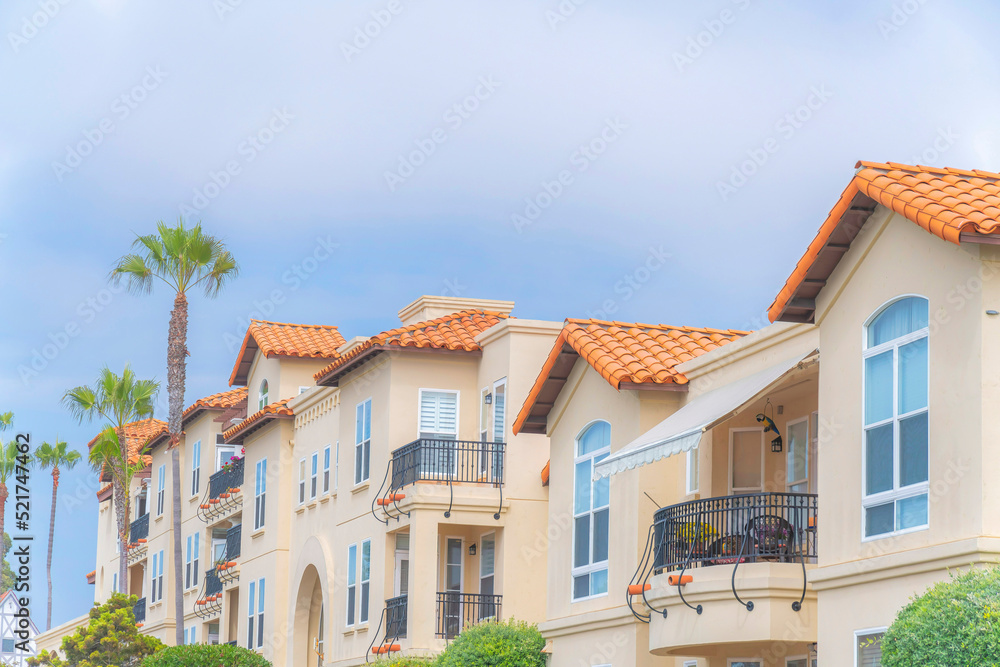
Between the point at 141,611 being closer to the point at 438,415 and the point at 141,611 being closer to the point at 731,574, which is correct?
the point at 438,415

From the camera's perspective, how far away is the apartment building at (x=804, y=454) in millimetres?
15906

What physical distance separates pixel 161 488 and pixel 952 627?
159ft

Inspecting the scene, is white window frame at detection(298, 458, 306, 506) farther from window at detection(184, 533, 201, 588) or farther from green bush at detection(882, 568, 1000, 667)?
green bush at detection(882, 568, 1000, 667)

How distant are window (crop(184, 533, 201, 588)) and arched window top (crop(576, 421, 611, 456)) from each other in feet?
98.2

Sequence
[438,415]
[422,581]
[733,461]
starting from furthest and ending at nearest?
[438,415] < [422,581] < [733,461]

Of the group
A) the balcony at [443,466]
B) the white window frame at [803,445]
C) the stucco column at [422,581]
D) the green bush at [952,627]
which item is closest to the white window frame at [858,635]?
the green bush at [952,627]

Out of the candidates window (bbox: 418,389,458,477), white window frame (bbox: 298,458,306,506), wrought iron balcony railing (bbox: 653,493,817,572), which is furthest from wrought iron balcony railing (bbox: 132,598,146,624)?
wrought iron balcony railing (bbox: 653,493,817,572)

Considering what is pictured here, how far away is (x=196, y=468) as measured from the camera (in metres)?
54.1

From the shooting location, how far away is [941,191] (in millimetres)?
16953

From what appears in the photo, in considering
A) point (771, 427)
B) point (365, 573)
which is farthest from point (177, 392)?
point (771, 427)

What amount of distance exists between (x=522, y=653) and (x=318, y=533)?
13.5m

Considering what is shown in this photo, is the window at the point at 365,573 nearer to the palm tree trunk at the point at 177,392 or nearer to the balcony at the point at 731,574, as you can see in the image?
the palm tree trunk at the point at 177,392

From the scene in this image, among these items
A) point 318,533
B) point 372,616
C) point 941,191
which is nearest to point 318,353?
point 318,533

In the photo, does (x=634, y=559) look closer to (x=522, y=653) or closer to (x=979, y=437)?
(x=522, y=653)
